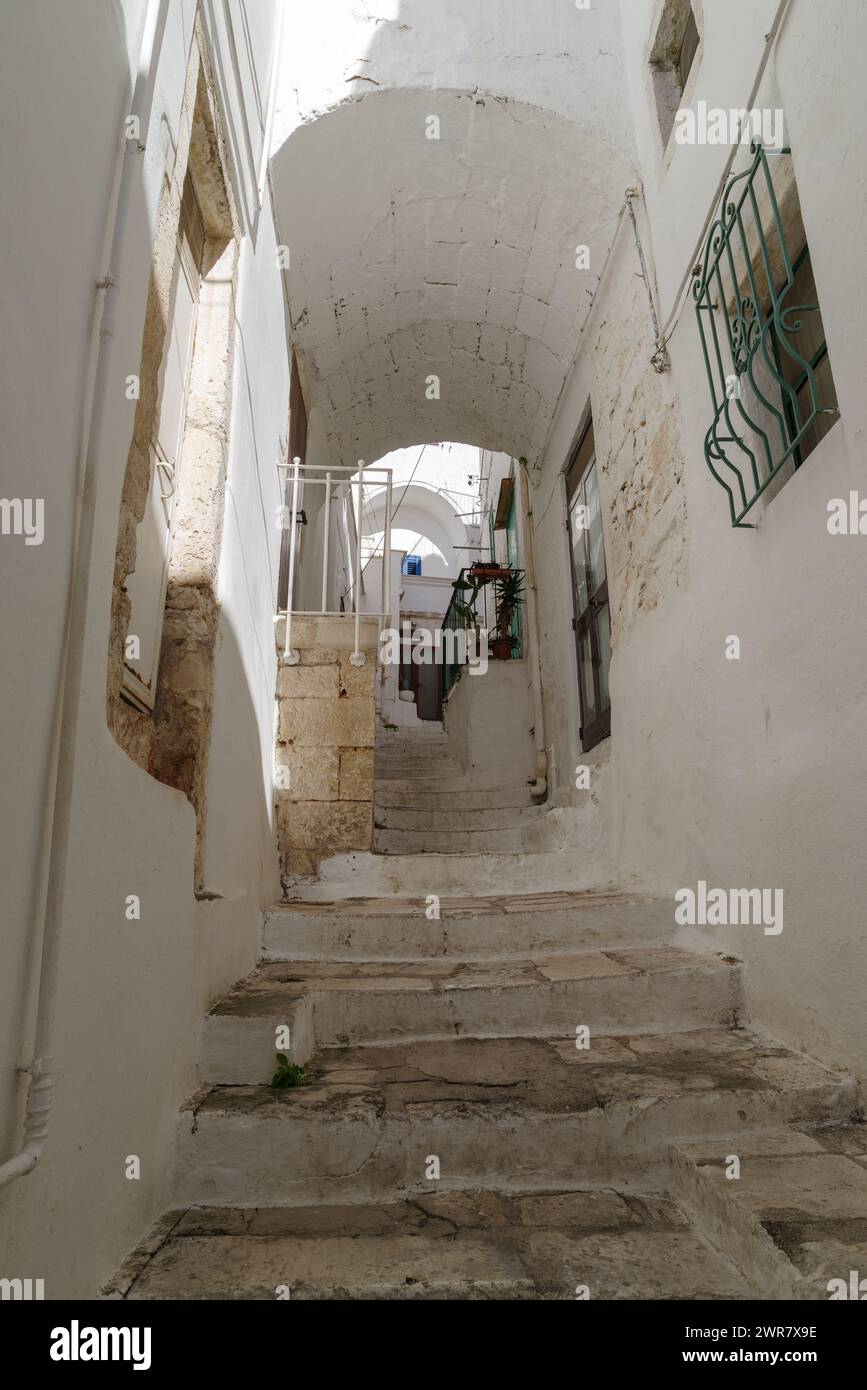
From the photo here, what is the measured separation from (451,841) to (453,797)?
729mm

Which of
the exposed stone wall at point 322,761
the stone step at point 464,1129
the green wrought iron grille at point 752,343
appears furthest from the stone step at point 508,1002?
the green wrought iron grille at point 752,343

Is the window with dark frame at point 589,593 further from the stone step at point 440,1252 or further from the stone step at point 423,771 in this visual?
the stone step at point 440,1252

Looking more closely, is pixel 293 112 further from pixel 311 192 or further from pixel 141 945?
pixel 141 945

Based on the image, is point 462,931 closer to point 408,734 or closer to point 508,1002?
point 508,1002

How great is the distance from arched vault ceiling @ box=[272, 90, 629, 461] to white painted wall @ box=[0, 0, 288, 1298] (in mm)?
1945

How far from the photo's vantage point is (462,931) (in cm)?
302

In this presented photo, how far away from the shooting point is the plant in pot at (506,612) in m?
7.25

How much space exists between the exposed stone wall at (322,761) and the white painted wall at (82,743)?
5.48 ft

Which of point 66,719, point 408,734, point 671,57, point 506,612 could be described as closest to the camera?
point 66,719

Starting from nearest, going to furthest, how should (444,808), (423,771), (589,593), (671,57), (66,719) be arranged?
(66,719)
(671,57)
(589,593)
(444,808)
(423,771)

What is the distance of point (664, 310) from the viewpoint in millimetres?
3488

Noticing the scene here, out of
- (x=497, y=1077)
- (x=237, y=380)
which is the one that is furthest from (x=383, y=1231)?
(x=237, y=380)

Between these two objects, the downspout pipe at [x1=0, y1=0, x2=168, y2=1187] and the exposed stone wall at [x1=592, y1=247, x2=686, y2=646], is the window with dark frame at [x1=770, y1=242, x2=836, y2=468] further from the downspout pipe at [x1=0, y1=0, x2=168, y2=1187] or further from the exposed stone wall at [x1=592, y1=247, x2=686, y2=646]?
the downspout pipe at [x1=0, y1=0, x2=168, y2=1187]

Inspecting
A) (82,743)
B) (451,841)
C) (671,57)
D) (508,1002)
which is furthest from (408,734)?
(82,743)
